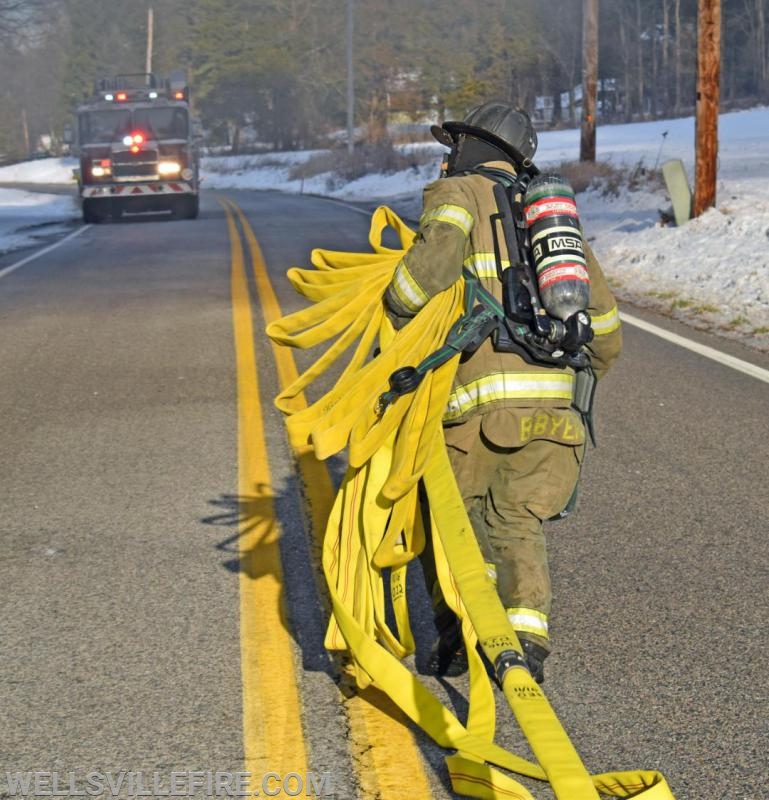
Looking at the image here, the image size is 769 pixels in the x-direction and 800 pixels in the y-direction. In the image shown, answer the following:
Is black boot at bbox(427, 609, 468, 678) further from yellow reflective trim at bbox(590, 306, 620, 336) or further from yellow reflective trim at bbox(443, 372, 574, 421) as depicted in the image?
yellow reflective trim at bbox(590, 306, 620, 336)

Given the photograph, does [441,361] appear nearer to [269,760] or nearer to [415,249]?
[415,249]

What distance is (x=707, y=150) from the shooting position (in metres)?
16.8

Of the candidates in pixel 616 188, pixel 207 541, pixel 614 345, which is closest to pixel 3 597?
pixel 207 541

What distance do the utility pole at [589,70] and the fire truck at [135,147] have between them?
8377mm

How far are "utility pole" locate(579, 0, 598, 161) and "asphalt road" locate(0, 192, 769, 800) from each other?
17.5 metres

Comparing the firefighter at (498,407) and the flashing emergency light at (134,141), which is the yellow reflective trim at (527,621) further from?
the flashing emergency light at (134,141)

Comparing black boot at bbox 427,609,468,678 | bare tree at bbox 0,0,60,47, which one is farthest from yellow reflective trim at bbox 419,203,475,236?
bare tree at bbox 0,0,60,47

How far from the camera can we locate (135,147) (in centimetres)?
2780

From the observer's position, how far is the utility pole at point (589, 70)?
25.9 meters

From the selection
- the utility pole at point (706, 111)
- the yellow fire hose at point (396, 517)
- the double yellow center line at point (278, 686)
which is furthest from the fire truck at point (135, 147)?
the yellow fire hose at point (396, 517)

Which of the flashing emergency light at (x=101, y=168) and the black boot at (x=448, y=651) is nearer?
the black boot at (x=448, y=651)

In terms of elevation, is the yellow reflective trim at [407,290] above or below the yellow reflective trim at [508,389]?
above

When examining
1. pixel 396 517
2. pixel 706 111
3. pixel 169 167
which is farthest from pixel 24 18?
pixel 396 517

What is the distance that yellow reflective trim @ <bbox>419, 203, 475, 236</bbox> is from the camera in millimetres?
3740
